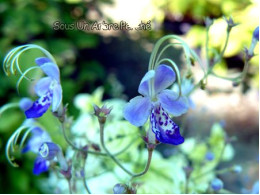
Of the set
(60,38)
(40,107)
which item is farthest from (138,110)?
(60,38)

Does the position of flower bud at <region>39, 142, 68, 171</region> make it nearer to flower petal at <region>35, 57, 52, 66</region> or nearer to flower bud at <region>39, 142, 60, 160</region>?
flower bud at <region>39, 142, 60, 160</region>

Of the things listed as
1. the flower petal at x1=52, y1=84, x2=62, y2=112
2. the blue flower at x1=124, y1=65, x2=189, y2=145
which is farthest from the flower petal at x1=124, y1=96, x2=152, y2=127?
the flower petal at x1=52, y1=84, x2=62, y2=112

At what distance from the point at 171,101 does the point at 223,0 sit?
234cm

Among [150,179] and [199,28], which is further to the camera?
[199,28]

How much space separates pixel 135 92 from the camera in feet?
8.93

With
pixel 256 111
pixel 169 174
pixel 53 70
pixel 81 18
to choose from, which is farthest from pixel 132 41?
pixel 53 70

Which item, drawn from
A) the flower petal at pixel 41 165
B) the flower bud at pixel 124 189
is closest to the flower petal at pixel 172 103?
the flower bud at pixel 124 189

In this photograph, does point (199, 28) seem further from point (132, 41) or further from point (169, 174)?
point (169, 174)

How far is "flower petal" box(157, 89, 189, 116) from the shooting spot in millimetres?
505

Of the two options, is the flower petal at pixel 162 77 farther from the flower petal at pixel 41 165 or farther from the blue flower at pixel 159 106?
the flower petal at pixel 41 165

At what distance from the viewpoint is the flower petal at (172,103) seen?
505 mm

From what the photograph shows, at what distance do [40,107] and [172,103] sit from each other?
187mm

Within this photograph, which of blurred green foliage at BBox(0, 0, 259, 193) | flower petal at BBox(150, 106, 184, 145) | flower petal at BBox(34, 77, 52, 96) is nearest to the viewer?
flower petal at BBox(150, 106, 184, 145)

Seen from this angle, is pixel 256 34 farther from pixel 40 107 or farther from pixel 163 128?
pixel 40 107
